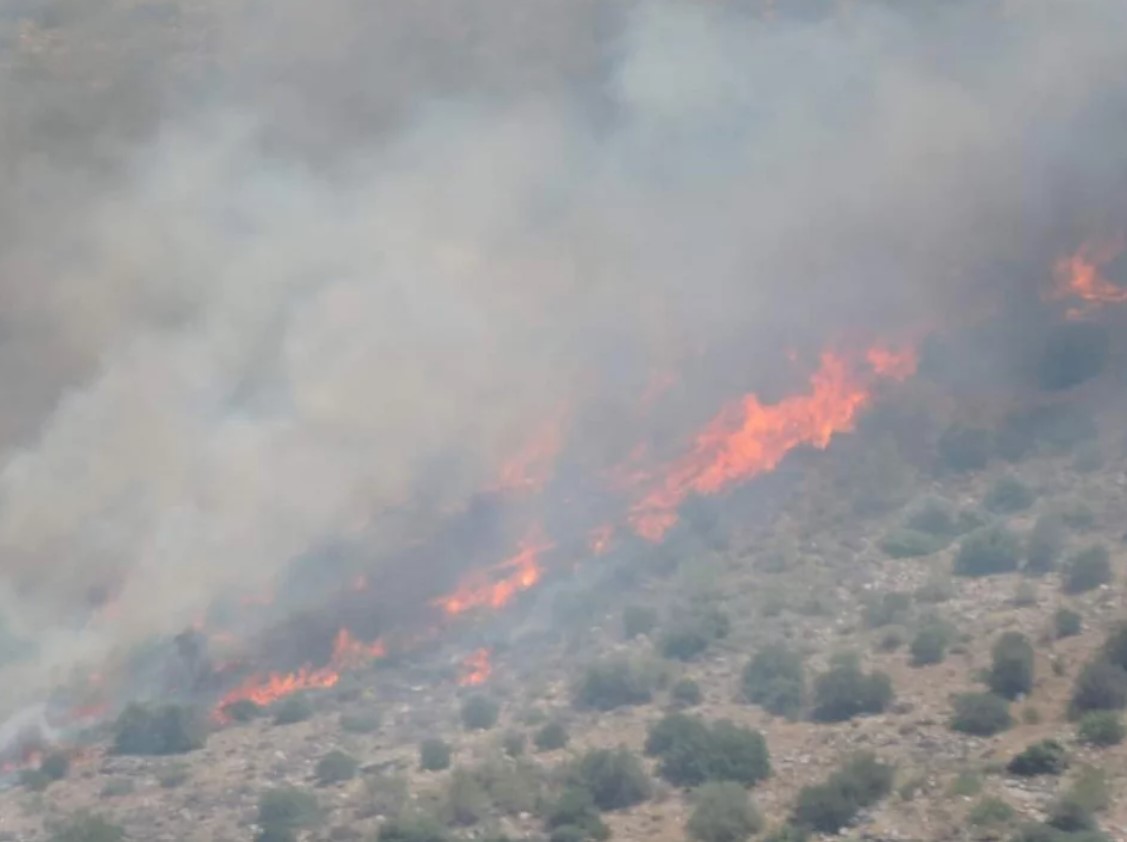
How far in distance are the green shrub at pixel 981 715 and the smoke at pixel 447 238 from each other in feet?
55.6

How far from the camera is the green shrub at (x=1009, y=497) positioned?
4456 cm

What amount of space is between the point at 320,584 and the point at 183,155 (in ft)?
78.9

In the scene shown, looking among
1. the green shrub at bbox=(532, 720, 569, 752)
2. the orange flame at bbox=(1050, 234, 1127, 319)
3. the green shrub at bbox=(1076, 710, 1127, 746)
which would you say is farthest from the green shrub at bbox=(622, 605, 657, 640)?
the orange flame at bbox=(1050, 234, 1127, 319)

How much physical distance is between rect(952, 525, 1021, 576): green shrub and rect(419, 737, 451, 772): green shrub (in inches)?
612

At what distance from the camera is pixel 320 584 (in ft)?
132

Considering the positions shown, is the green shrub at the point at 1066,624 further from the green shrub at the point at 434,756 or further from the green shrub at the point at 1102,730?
the green shrub at the point at 434,756

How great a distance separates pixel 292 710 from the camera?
36.8 metres

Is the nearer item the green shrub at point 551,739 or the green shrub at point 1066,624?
the green shrub at point 551,739

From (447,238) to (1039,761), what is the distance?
26.3 m

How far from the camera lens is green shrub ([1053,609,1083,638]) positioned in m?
34.5

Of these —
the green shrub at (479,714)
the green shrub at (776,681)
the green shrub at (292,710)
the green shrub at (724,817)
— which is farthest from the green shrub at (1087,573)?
the green shrub at (292,710)

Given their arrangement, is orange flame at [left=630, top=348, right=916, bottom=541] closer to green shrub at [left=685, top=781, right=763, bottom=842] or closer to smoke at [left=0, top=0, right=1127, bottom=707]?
smoke at [left=0, top=0, right=1127, bottom=707]

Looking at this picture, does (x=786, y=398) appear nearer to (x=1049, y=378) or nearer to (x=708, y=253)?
(x=708, y=253)

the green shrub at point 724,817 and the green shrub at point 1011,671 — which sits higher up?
the green shrub at point 1011,671
